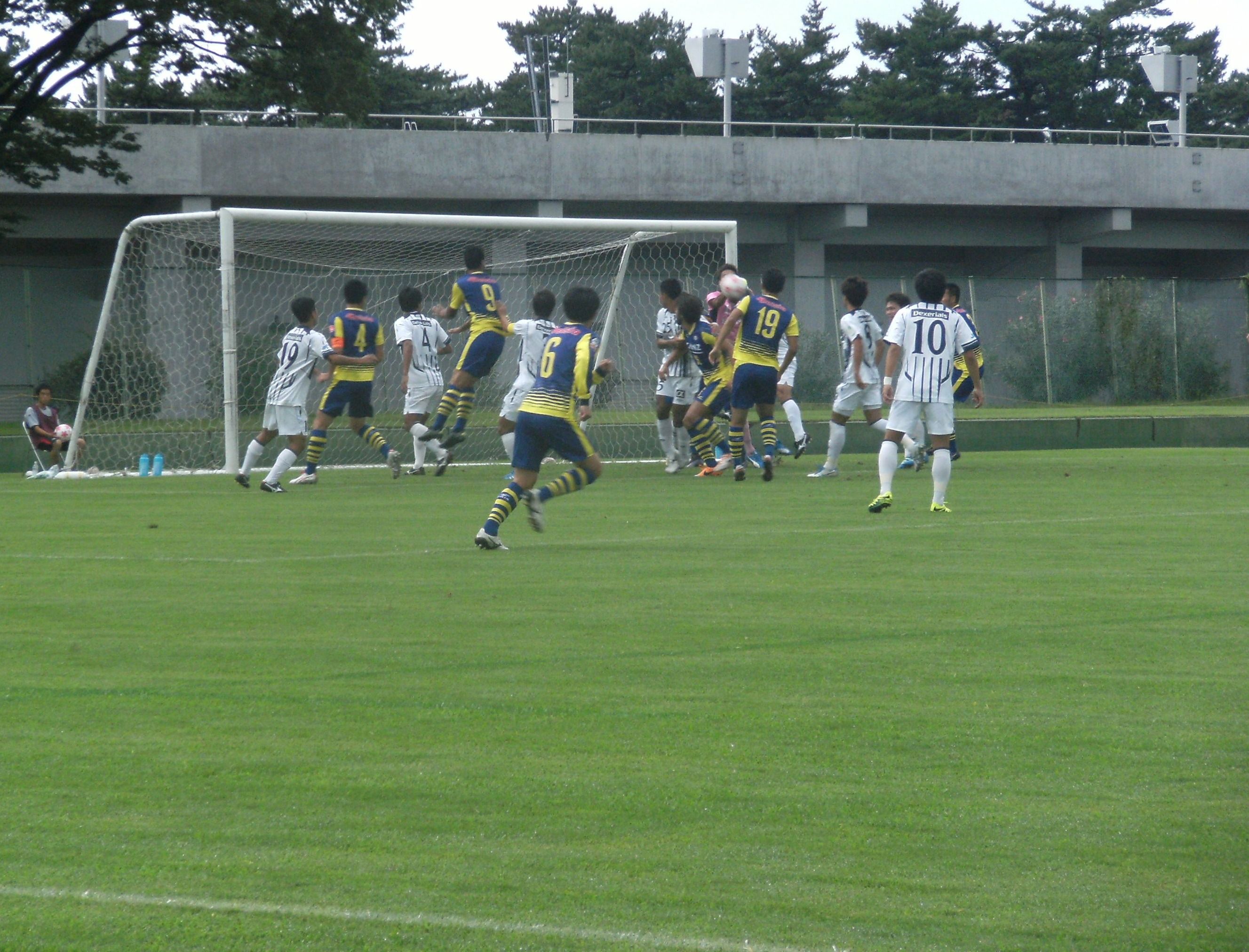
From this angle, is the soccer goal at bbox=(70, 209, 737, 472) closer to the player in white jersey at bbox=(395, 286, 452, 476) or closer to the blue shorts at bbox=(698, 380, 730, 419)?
the player in white jersey at bbox=(395, 286, 452, 476)

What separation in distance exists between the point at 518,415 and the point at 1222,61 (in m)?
68.1

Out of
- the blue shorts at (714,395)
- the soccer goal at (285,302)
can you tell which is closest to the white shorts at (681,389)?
the blue shorts at (714,395)

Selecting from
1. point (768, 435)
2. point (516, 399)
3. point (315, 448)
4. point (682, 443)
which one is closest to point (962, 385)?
point (768, 435)

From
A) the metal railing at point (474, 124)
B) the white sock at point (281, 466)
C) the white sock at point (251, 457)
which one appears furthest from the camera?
the metal railing at point (474, 124)

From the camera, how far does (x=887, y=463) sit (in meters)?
12.6

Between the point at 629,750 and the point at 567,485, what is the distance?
239 inches

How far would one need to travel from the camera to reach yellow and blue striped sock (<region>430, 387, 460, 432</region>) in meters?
17.1

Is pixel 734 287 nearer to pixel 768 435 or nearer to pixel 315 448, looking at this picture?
pixel 768 435

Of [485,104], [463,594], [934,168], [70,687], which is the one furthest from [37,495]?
[485,104]

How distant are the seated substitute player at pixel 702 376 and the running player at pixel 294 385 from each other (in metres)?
3.40

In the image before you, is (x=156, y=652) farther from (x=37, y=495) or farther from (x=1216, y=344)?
(x=1216, y=344)

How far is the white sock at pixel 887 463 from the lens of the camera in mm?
12555

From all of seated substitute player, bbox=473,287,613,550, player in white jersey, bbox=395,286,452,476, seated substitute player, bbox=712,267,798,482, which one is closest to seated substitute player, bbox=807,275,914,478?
seated substitute player, bbox=712,267,798,482

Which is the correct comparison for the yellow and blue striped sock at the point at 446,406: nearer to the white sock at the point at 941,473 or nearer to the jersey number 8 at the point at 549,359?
the white sock at the point at 941,473
